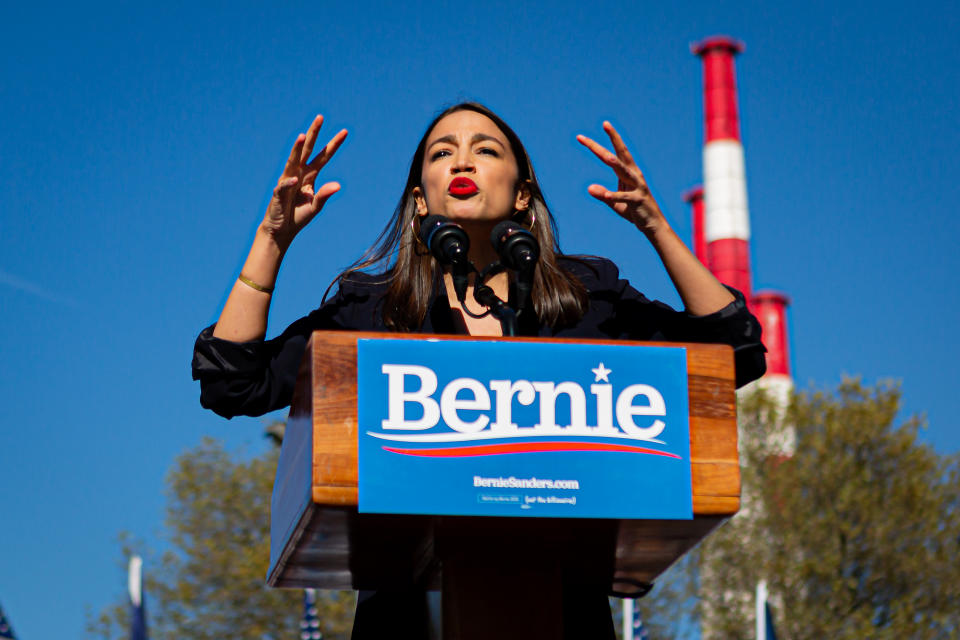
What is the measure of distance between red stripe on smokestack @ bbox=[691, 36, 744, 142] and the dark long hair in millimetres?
33471

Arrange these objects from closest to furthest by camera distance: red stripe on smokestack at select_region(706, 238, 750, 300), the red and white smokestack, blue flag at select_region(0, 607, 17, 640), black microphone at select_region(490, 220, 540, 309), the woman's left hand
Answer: black microphone at select_region(490, 220, 540, 309), the woman's left hand, blue flag at select_region(0, 607, 17, 640), red stripe on smokestack at select_region(706, 238, 750, 300), the red and white smokestack

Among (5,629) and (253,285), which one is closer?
(253,285)

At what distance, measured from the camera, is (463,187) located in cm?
346

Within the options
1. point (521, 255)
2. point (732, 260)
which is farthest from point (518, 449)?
point (732, 260)

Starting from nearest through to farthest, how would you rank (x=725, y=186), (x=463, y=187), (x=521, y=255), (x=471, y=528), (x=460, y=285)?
(x=471, y=528)
(x=521, y=255)
(x=460, y=285)
(x=463, y=187)
(x=725, y=186)

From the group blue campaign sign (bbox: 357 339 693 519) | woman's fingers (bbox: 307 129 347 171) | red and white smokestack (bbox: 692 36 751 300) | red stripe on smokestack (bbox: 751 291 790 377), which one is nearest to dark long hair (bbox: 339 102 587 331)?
woman's fingers (bbox: 307 129 347 171)

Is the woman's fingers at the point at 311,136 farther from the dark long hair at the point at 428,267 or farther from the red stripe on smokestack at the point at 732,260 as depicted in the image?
the red stripe on smokestack at the point at 732,260

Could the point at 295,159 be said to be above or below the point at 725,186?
below

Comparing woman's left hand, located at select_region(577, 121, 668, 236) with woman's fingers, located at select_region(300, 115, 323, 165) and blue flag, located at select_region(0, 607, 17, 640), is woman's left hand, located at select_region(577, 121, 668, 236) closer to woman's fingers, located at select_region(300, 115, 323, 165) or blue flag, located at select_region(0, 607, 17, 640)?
woman's fingers, located at select_region(300, 115, 323, 165)

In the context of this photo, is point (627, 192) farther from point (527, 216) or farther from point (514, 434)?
point (514, 434)

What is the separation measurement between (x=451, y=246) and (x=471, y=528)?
0.68 metres

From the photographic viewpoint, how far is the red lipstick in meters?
3.46

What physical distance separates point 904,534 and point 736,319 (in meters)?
21.6

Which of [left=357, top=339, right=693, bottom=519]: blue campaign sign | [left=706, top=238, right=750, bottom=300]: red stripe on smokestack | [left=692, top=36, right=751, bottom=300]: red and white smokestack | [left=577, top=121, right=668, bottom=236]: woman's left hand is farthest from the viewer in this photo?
[left=692, top=36, right=751, bottom=300]: red and white smokestack
